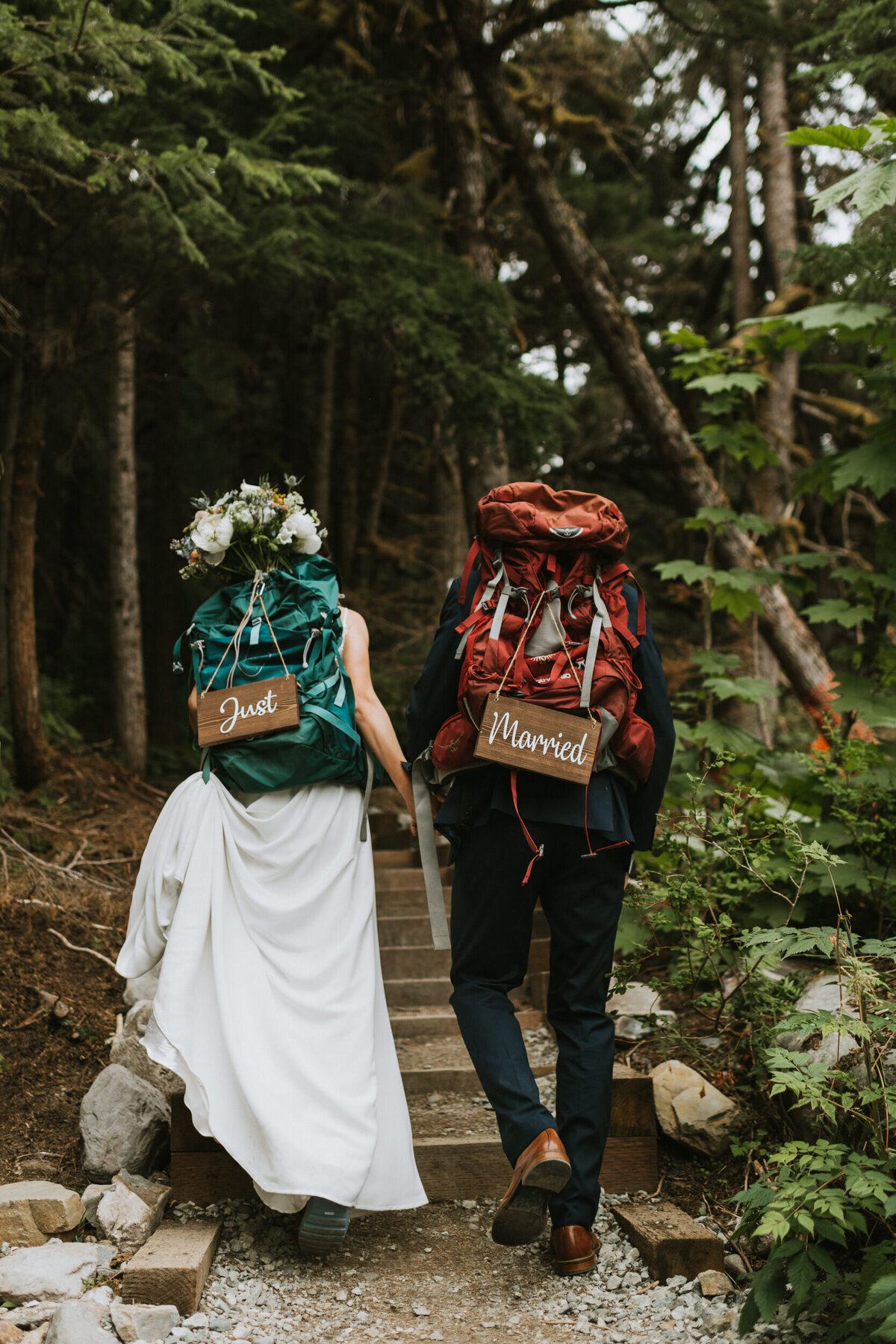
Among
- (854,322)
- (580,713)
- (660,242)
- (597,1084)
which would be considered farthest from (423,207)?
(597,1084)

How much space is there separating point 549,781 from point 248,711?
0.93 m

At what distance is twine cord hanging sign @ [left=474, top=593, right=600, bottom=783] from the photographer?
8.31 ft

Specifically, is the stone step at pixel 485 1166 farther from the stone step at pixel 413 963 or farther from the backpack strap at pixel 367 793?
the stone step at pixel 413 963

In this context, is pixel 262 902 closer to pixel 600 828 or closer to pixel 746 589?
pixel 600 828

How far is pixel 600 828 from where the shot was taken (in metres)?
2.63

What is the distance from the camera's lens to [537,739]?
8.34 feet

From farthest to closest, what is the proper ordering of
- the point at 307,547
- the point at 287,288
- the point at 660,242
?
the point at 660,242
the point at 287,288
the point at 307,547

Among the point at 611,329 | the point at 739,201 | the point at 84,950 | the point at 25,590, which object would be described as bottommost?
the point at 84,950

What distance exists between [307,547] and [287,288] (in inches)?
221

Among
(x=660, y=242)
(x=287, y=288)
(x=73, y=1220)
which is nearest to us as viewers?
(x=73, y=1220)

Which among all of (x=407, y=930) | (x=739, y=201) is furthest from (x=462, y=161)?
(x=407, y=930)

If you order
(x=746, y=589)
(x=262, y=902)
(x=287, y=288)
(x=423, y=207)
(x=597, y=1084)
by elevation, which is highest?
(x=423, y=207)

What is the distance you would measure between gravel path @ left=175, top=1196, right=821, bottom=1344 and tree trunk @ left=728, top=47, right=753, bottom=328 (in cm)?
1041

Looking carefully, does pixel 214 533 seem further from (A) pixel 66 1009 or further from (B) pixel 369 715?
(A) pixel 66 1009
